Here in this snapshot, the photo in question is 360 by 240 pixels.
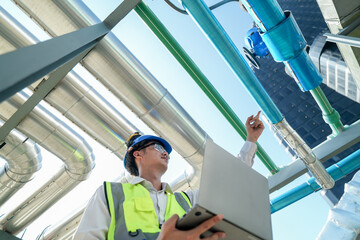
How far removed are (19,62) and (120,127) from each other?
2.04 metres

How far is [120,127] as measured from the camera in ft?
10.6

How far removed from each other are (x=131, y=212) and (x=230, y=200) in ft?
2.22

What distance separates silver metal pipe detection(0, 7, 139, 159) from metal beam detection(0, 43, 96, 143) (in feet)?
0.22

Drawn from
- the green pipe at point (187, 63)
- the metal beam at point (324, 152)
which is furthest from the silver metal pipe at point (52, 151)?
the metal beam at point (324, 152)

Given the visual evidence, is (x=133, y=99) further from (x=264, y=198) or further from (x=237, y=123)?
(x=264, y=198)

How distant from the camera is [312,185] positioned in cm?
452

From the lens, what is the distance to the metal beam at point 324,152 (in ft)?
13.6

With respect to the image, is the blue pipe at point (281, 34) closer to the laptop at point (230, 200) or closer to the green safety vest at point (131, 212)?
the laptop at point (230, 200)

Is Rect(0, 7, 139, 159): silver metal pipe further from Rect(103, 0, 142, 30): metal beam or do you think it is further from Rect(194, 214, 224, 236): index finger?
Rect(194, 214, 224, 236): index finger

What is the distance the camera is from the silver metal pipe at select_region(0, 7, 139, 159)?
2.63 m

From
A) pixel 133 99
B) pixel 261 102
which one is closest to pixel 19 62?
pixel 133 99

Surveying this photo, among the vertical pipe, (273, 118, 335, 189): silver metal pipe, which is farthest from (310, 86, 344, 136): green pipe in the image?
the vertical pipe

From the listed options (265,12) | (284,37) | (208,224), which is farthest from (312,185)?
(208,224)

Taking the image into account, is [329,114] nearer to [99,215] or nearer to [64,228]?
[99,215]
